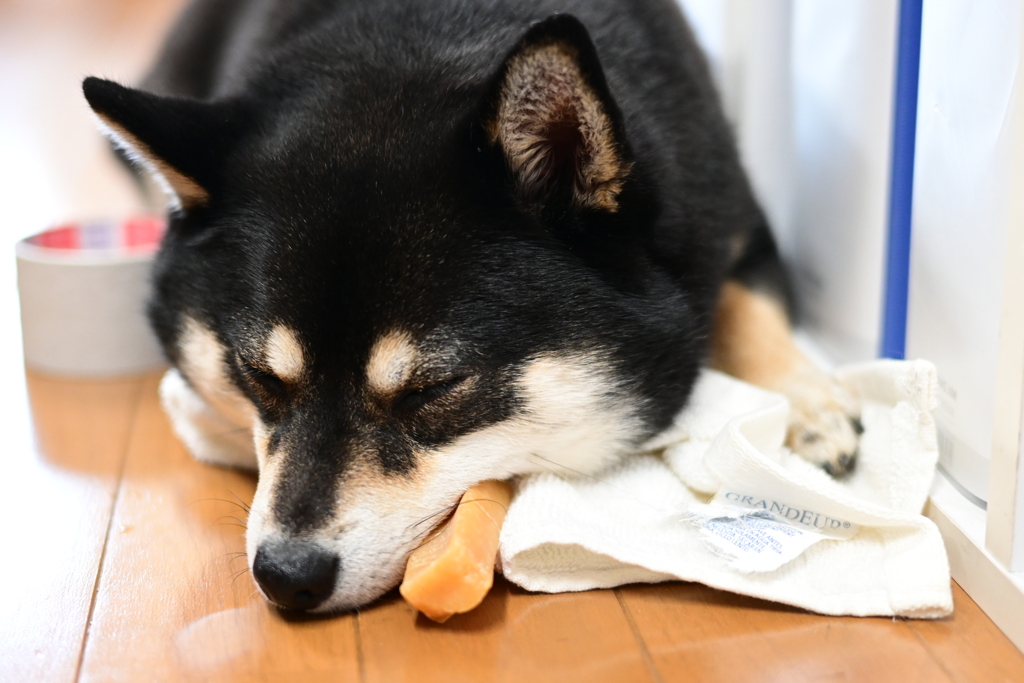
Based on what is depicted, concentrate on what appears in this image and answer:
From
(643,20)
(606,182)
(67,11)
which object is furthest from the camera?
(67,11)

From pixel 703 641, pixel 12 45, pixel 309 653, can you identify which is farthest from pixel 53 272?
pixel 12 45

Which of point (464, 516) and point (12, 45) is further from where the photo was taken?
point (12, 45)

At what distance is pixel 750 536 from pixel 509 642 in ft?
1.43

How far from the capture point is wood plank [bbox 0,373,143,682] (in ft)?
4.92

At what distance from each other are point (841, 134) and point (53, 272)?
6.40 ft

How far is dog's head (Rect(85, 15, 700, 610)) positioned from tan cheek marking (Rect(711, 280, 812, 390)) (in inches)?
18.0

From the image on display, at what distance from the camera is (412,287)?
4.93 feet

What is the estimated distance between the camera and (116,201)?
13.1ft

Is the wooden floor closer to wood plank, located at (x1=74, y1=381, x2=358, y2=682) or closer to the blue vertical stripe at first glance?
wood plank, located at (x1=74, y1=381, x2=358, y2=682)

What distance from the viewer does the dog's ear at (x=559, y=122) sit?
1379 mm

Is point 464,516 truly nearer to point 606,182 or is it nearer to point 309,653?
point 309,653

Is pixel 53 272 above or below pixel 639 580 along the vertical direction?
below

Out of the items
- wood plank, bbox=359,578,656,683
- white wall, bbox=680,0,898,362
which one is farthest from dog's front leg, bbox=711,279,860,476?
wood plank, bbox=359,578,656,683

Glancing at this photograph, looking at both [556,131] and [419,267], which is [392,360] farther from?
[556,131]
